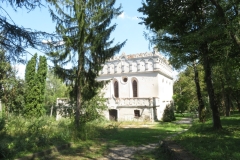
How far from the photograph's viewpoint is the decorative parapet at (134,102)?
25522 mm

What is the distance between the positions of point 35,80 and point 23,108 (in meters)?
3.68

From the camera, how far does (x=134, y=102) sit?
2634 centimetres

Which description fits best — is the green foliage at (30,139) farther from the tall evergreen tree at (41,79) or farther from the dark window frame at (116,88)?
the dark window frame at (116,88)

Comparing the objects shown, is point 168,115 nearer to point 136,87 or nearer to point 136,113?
point 136,113

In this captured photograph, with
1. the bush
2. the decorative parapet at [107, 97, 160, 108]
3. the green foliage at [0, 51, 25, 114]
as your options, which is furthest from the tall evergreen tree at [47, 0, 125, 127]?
the bush

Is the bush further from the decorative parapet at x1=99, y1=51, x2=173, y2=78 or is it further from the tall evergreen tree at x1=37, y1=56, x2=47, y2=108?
the tall evergreen tree at x1=37, y1=56, x2=47, y2=108

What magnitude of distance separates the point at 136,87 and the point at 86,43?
1880cm

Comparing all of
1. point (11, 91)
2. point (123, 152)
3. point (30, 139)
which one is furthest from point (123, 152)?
point (11, 91)

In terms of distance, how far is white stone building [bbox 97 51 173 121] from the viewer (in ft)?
85.1

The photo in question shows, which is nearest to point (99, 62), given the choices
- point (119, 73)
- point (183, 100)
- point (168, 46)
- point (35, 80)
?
point (168, 46)

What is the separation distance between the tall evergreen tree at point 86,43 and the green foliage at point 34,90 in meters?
13.8

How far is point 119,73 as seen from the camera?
3152 centimetres

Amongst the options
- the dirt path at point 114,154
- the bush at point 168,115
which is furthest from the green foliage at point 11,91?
the bush at point 168,115

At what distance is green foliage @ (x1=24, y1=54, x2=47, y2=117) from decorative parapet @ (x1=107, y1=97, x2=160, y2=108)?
8807 millimetres
